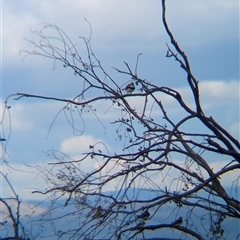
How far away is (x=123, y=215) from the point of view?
8609mm

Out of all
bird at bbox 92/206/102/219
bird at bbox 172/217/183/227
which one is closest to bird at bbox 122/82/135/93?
bird at bbox 92/206/102/219

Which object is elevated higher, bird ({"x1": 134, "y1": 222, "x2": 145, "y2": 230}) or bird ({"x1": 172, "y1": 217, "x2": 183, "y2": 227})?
bird ({"x1": 172, "y1": 217, "x2": 183, "y2": 227})

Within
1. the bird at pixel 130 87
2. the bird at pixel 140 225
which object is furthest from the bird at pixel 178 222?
the bird at pixel 130 87

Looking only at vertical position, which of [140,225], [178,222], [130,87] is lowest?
[140,225]

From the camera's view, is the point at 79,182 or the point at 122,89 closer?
the point at 79,182

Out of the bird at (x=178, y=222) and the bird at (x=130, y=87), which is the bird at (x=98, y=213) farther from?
the bird at (x=130, y=87)

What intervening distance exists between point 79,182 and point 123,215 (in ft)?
2.45

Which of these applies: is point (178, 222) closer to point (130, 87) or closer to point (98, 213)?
point (98, 213)

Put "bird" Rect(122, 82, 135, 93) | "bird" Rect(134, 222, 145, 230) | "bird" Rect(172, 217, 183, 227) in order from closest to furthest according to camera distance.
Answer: "bird" Rect(134, 222, 145, 230), "bird" Rect(172, 217, 183, 227), "bird" Rect(122, 82, 135, 93)

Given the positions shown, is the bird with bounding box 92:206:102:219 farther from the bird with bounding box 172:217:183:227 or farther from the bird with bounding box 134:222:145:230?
the bird with bounding box 172:217:183:227

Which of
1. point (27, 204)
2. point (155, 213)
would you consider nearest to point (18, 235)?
point (27, 204)

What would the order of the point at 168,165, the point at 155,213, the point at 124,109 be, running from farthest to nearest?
the point at 124,109 < the point at 168,165 < the point at 155,213

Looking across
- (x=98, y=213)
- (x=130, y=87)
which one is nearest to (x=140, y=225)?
(x=98, y=213)

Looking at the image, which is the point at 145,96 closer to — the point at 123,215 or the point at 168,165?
the point at 168,165
